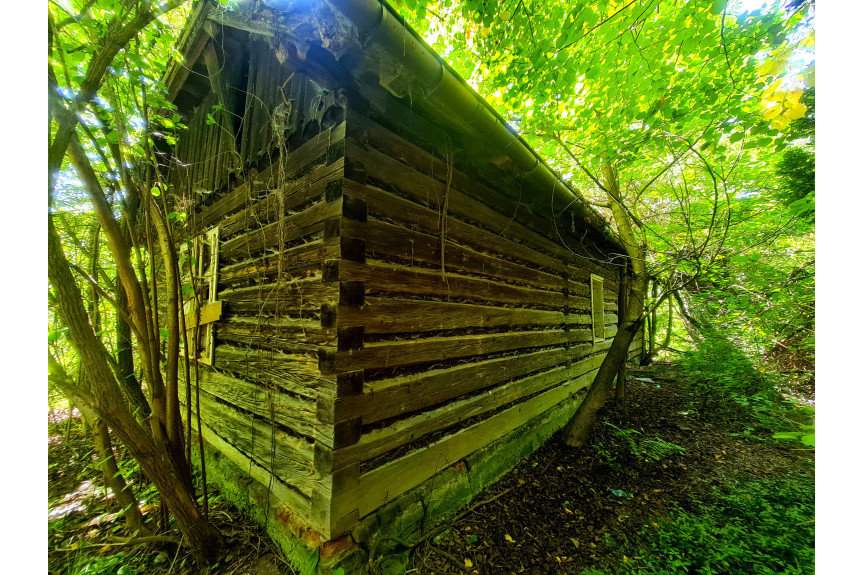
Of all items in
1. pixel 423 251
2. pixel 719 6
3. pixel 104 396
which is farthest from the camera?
pixel 423 251

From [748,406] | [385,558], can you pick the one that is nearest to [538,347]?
[385,558]

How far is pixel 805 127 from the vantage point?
2.84m

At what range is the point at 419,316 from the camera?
246 centimetres

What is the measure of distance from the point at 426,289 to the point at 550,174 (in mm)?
2104

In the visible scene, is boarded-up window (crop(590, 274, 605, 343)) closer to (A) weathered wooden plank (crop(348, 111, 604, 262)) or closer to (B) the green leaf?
(A) weathered wooden plank (crop(348, 111, 604, 262))

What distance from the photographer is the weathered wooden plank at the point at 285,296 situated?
202 centimetres

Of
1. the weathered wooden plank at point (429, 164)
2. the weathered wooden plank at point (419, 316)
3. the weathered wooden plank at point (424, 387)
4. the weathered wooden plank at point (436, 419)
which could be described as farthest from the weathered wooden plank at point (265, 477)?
the weathered wooden plank at point (429, 164)

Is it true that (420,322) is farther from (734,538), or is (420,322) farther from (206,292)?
(734,538)

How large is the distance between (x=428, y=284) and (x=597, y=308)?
5522 millimetres

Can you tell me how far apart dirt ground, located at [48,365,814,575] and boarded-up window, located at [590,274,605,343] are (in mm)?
1809

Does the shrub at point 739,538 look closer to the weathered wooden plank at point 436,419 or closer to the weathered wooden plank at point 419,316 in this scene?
the weathered wooden plank at point 436,419

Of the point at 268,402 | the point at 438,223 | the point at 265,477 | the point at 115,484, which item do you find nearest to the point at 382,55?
the point at 438,223

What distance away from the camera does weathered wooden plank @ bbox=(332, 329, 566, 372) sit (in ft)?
6.55
